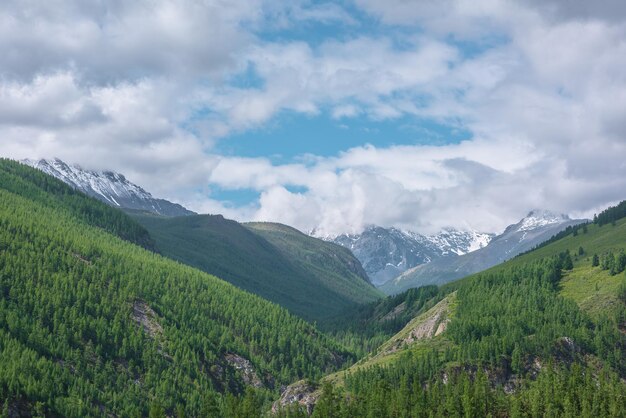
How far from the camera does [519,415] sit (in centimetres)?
19988

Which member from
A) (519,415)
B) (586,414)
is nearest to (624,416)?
(586,414)

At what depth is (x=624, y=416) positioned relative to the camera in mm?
199125

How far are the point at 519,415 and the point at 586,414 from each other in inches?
659

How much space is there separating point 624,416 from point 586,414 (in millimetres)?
13314

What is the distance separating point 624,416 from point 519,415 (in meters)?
27.4

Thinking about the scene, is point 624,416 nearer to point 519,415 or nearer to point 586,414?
point 586,414

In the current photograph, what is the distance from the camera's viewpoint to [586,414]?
193625 millimetres
